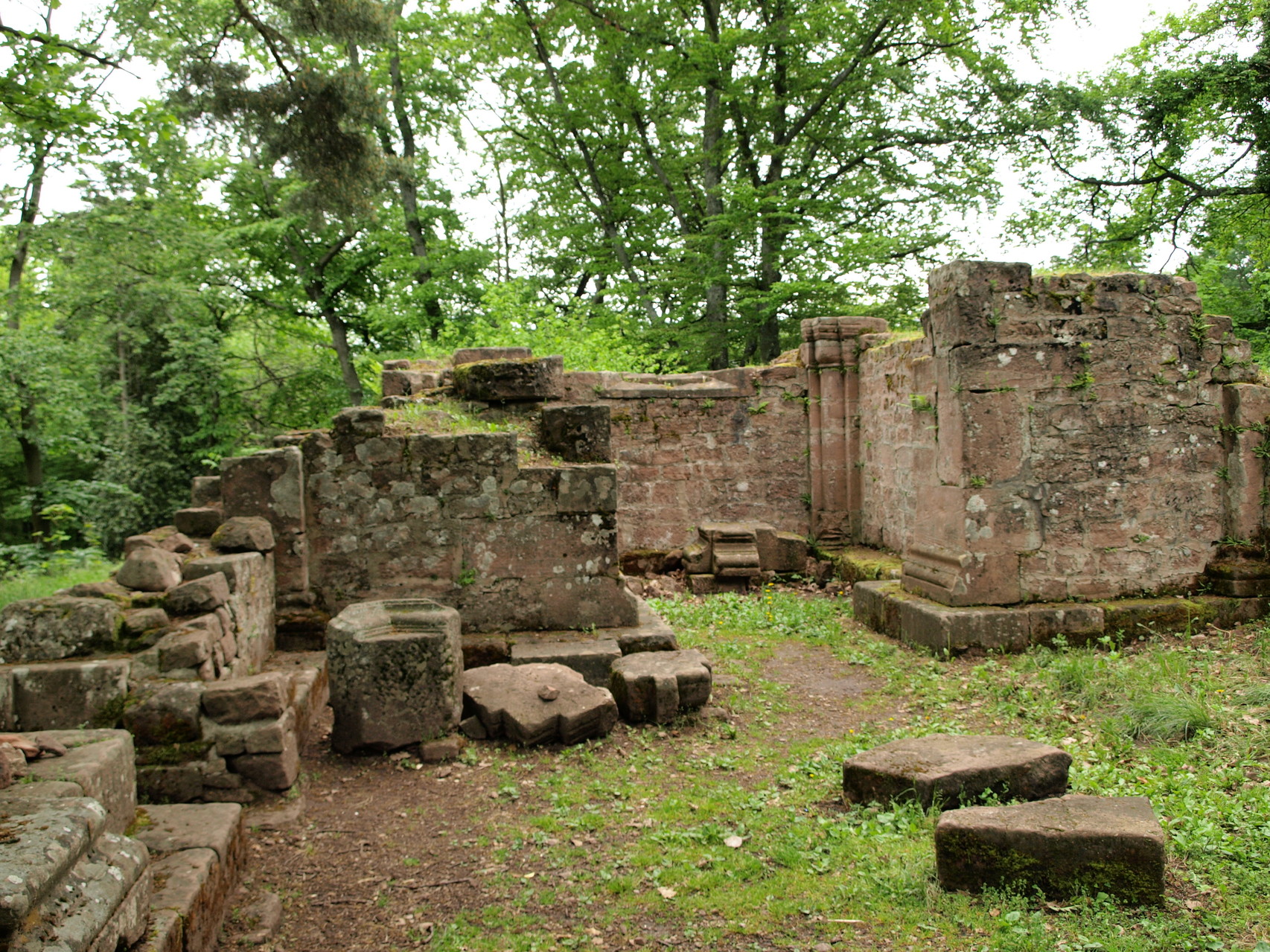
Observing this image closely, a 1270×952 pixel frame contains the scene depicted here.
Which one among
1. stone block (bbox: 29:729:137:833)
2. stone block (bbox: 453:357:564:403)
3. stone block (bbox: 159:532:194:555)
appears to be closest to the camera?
stone block (bbox: 29:729:137:833)

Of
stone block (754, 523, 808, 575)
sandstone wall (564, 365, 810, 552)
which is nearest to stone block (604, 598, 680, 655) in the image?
stone block (754, 523, 808, 575)

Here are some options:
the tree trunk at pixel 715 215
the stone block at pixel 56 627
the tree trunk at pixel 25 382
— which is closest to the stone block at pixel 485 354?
the stone block at pixel 56 627

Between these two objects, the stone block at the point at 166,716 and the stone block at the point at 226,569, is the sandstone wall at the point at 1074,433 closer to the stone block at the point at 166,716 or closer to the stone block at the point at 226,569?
the stone block at the point at 226,569

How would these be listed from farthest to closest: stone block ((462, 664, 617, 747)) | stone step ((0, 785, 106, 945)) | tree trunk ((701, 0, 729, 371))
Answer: tree trunk ((701, 0, 729, 371)) → stone block ((462, 664, 617, 747)) → stone step ((0, 785, 106, 945))

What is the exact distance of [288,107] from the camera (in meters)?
8.22

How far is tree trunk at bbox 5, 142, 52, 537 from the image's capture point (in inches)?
602

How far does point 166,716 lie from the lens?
3.75 meters

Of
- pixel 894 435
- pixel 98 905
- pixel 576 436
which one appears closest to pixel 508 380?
pixel 576 436

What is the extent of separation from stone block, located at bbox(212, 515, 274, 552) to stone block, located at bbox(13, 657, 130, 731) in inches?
64.3

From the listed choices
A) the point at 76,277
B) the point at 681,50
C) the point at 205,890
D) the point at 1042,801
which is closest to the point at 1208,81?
the point at 681,50

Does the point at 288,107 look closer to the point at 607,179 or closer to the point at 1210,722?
the point at 1210,722

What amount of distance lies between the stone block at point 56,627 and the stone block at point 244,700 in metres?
0.54

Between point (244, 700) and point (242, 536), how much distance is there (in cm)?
168

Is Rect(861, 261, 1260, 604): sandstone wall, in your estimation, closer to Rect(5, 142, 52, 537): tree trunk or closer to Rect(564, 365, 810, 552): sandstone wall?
Rect(564, 365, 810, 552): sandstone wall
